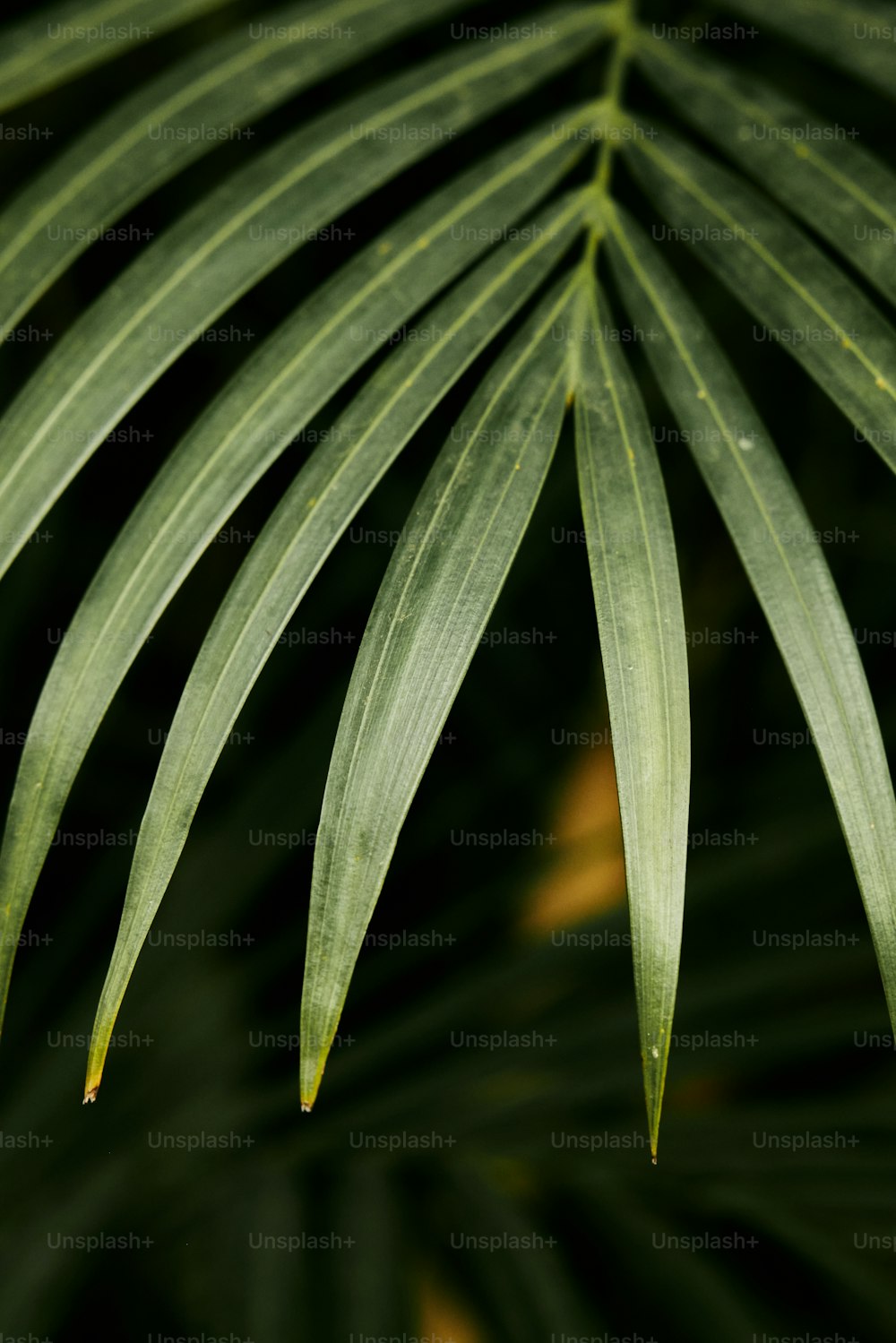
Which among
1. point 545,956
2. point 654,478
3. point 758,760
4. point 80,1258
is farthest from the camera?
point 758,760

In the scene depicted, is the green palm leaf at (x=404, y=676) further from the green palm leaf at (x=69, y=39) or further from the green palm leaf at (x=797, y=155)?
the green palm leaf at (x=69, y=39)

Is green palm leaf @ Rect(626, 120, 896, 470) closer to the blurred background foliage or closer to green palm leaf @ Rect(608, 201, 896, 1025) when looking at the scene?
green palm leaf @ Rect(608, 201, 896, 1025)

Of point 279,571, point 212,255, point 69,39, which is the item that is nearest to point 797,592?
point 279,571

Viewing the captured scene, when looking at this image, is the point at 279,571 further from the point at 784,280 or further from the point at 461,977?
the point at 461,977

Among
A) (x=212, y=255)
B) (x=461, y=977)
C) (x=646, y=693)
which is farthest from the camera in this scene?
(x=461, y=977)

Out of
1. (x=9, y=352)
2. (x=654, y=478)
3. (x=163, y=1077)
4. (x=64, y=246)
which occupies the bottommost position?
(x=163, y=1077)

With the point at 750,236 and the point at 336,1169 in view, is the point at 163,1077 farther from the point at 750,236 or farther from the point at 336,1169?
the point at 750,236

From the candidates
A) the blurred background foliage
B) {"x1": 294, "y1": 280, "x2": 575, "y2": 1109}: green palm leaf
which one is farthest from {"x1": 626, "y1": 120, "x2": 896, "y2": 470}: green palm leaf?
the blurred background foliage

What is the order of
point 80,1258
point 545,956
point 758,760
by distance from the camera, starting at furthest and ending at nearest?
point 758,760, point 545,956, point 80,1258

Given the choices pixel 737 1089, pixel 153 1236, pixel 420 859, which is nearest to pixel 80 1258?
pixel 153 1236
